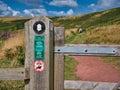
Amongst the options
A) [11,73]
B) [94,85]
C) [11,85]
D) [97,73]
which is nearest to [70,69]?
[97,73]

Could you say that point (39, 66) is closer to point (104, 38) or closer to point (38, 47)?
point (38, 47)

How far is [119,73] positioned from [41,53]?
7.25 meters

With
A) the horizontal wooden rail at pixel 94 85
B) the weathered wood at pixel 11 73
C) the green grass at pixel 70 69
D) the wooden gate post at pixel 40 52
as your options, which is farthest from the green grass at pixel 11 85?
the green grass at pixel 70 69

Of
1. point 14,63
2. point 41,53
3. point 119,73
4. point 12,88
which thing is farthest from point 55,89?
point 119,73

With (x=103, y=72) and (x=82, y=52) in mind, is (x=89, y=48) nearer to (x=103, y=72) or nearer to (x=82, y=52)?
(x=82, y=52)

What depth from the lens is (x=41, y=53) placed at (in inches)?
180

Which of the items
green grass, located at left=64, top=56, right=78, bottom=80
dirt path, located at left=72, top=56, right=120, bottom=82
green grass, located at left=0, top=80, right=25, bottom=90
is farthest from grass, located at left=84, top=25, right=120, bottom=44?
green grass, located at left=0, top=80, right=25, bottom=90

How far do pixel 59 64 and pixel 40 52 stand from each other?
0.26 m

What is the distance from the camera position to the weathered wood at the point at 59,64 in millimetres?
4590

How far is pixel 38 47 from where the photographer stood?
4.56 m

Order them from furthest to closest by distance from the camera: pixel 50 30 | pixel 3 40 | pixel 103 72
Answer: pixel 3 40 → pixel 103 72 → pixel 50 30

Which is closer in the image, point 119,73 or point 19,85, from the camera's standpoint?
point 19,85

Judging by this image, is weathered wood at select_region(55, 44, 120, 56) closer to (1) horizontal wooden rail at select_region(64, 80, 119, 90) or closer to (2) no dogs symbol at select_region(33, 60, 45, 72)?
(2) no dogs symbol at select_region(33, 60, 45, 72)

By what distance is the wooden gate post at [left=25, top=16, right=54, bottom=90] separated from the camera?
179 inches
